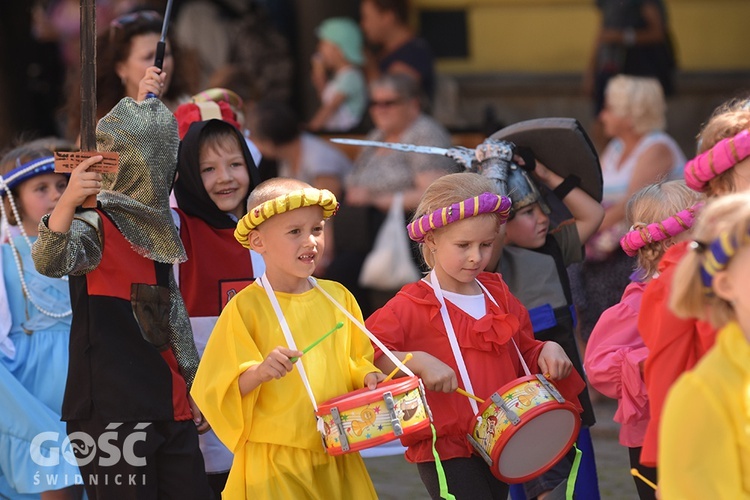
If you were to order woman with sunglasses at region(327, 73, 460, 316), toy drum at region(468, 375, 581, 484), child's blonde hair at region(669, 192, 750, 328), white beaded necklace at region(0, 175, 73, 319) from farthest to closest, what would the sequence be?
1. woman with sunglasses at region(327, 73, 460, 316)
2. white beaded necklace at region(0, 175, 73, 319)
3. toy drum at region(468, 375, 581, 484)
4. child's blonde hair at region(669, 192, 750, 328)

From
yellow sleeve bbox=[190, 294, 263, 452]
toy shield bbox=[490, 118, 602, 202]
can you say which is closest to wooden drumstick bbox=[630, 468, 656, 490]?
yellow sleeve bbox=[190, 294, 263, 452]

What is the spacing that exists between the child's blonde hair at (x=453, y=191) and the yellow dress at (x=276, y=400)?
56 centimetres

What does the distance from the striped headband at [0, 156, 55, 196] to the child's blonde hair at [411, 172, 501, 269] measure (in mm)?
1983

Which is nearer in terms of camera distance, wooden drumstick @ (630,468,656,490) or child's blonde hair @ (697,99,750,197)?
child's blonde hair @ (697,99,750,197)

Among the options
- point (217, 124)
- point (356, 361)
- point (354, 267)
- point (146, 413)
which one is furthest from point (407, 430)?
point (354, 267)

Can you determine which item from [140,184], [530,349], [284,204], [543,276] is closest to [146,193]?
[140,184]

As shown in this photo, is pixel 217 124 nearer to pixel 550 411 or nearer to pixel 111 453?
pixel 111 453

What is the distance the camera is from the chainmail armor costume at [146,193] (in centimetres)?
479

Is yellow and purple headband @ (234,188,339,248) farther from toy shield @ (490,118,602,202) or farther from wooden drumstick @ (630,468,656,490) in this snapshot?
wooden drumstick @ (630,468,656,490)

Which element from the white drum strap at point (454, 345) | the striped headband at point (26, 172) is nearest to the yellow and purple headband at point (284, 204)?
the white drum strap at point (454, 345)

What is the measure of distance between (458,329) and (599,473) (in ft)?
8.61

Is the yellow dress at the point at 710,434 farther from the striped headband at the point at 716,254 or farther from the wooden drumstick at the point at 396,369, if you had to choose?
the wooden drumstick at the point at 396,369

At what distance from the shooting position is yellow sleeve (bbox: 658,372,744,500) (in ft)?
10.3

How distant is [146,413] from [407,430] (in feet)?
3.64
